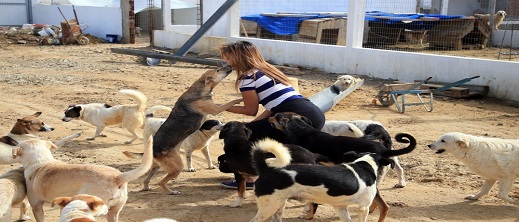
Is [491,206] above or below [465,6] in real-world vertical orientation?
below

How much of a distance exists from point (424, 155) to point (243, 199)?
3054 mm

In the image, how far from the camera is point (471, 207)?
6.12 metres

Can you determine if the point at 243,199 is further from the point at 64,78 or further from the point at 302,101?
the point at 64,78

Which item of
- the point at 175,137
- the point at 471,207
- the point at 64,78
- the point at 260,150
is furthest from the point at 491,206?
the point at 64,78

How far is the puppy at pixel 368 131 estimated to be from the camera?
6547 mm

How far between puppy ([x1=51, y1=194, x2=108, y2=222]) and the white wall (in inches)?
914

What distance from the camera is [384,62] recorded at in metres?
14.8

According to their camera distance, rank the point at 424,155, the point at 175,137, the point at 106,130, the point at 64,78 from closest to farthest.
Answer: the point at 175,137
the point at 424,155
the point at 106,130
the point at 64,78

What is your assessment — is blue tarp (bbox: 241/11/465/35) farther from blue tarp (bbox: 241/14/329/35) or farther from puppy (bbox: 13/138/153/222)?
puppy (bbox: 13/138/153/222)

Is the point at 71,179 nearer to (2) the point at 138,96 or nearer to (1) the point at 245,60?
(1) the point at 245,60

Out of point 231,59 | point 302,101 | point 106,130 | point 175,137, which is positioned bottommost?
point 106,130

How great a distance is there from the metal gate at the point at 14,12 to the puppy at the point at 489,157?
97.4ft

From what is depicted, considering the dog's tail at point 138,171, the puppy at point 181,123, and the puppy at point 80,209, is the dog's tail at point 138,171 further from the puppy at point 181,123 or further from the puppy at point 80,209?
the puppy at point 181,123

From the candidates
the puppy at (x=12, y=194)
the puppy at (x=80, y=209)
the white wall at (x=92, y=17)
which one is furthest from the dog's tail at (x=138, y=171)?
the white wall at (x=92, y=17)
